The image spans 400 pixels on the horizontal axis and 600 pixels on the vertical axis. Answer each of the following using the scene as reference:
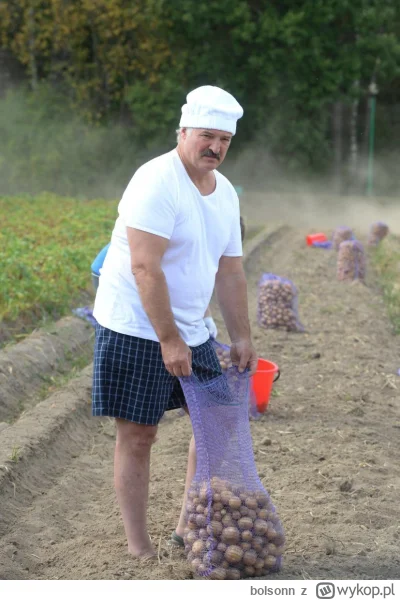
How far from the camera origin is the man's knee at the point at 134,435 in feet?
11.7

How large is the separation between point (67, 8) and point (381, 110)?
798 cm

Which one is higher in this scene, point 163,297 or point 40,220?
point 163,297

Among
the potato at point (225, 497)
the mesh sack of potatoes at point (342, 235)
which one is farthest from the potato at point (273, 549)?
the mesh sack of potatoes at point (342, 235)

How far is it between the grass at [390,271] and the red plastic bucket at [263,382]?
3155 mm

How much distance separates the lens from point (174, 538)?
3.85 metres

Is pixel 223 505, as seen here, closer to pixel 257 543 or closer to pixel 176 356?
pixel 257 543

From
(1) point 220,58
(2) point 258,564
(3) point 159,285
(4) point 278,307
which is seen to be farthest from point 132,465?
(1) point 220,58

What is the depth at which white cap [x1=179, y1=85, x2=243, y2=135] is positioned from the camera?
11.2 ft

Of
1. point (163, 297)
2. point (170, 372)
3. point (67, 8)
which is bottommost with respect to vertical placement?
point (170, 372)

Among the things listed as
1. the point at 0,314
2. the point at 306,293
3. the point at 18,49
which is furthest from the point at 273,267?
the point at 18,49

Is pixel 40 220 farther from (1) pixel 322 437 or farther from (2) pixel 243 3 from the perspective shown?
(2) pixel 243 3

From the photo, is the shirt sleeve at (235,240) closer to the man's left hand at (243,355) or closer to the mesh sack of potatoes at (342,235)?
the man's left hand at (243,355)

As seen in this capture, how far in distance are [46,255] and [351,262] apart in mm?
3438

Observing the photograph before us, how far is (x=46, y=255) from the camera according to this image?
9.42m
